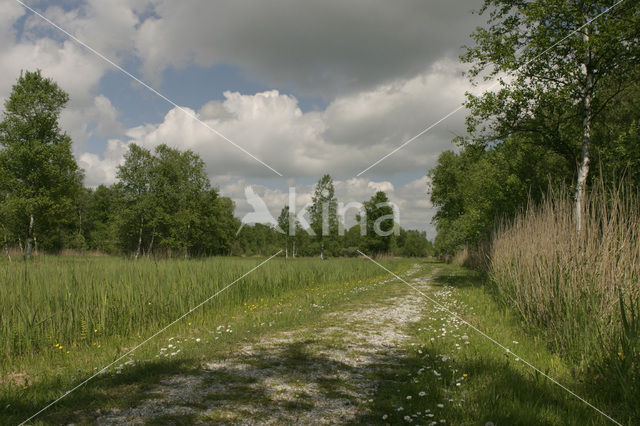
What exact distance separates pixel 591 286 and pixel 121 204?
50980 millimetres

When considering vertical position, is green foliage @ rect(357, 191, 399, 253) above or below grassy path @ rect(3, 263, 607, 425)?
above

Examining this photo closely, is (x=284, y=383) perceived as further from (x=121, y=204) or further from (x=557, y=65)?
(x=121, y=204)

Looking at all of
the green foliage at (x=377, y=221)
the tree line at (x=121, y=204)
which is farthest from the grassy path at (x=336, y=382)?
the green foliage at (x=377, y=221)

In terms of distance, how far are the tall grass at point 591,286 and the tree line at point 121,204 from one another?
579 inches

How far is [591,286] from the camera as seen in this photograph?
581 centimetres

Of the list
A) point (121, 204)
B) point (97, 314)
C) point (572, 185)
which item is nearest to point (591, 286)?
point (572, 185)

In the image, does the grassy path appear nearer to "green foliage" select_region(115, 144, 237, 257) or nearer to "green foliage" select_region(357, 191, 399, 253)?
"green foliage" select_region(115, 144, 237, 257)

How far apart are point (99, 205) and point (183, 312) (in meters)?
77.6

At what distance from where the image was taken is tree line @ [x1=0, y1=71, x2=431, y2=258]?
27.2 m

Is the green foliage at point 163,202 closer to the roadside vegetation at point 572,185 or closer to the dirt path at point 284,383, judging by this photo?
the roadside vegetation at point 572,185

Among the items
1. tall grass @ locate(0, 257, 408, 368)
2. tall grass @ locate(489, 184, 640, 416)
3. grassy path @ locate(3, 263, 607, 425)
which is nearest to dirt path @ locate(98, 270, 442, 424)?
grassy path @ locate(3, 263, 607, 425)

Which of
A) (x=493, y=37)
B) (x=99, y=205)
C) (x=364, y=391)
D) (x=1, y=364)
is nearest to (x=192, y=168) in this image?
(x=99, y=205)

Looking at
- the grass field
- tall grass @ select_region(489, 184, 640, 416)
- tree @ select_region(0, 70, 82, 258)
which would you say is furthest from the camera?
tree @ select_region(0, 70, 82, 258)

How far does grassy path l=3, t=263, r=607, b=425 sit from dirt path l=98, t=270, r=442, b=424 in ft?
0.05
